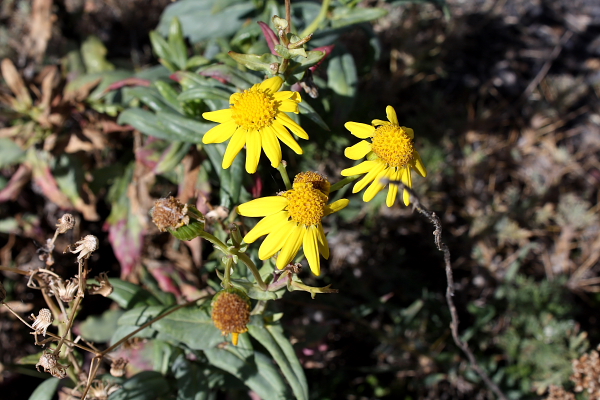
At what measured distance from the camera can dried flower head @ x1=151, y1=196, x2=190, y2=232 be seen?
1708 millimetres

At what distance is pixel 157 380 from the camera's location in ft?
7.36

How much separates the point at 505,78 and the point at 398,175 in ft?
9.49

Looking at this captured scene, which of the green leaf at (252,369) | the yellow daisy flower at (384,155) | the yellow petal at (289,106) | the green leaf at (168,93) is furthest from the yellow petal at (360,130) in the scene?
the green leaf at (252,369)

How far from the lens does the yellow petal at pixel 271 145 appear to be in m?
1.86

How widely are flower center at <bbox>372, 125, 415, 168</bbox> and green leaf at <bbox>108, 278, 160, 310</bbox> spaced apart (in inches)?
53.0

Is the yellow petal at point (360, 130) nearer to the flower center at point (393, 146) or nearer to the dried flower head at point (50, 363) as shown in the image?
the flower center at point (393, 146)

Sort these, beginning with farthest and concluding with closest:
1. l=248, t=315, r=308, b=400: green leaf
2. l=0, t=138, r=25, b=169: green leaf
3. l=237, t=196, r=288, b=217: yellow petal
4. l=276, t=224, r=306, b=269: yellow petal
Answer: l=0, t=138, r=25, b=169: green leaf → l=248, t=315, r=308, b=400: green leaf → l=237, t=196, r=288, b=217: yellow petal → l=276, t=224, r=306, b=269: yellow petal

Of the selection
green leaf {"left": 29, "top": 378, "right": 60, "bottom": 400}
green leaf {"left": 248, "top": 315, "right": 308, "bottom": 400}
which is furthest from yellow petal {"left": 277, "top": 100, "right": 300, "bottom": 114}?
green leaf {"left": 29, "top": 378, "right": 60, "bottom": 400}

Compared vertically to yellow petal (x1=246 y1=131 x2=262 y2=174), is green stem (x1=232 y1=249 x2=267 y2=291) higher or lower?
lower

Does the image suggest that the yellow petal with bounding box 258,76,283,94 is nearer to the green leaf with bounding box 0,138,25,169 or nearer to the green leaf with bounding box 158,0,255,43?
the green leaf with bounding box 158,0,255,43

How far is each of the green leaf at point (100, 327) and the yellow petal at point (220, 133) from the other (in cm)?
142

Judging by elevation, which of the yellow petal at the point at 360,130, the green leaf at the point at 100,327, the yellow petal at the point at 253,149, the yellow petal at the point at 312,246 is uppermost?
the yellow petal at the point at 253,149

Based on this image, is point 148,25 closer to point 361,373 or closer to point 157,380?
point 157,380

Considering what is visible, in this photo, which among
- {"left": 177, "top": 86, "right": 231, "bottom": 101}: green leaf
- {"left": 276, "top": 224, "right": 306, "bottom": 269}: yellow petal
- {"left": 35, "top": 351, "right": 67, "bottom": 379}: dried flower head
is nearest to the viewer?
{"left": 35, "top": 351, "right": 67, "bottom": 379}: dried flower head
